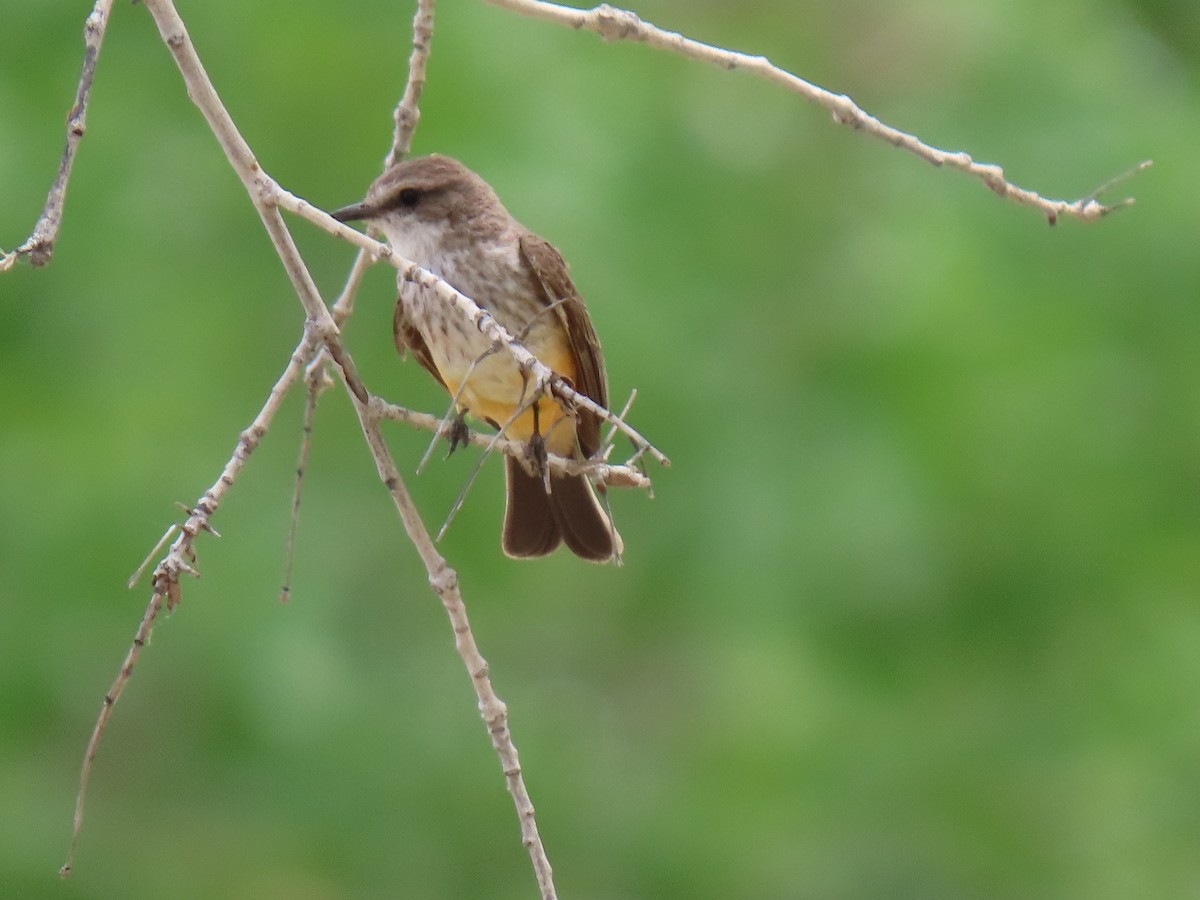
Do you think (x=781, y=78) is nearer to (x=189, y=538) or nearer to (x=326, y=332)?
(x=326, y=332)

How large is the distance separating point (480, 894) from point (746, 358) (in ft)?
7.29

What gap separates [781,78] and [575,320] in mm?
1776

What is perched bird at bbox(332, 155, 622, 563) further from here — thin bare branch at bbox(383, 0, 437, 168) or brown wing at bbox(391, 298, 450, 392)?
thin bare branch at bbox(383, 0, 437, 168)

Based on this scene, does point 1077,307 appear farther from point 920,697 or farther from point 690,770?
point 690,770

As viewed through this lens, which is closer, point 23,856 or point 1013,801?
point 23,856

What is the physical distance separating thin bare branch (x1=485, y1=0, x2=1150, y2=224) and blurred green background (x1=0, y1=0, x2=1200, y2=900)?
10.1 feet

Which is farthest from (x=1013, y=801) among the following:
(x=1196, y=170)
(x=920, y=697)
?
(x=1196, y=170)

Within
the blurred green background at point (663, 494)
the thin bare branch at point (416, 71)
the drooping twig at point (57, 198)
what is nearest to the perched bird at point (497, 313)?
the thin bare branch at point (416, 71)

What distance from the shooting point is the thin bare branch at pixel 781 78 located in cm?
305

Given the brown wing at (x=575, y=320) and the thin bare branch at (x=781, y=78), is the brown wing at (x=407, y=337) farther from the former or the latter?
the thin bare branch at (x=781, y=78)

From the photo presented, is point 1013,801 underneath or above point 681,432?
underneath

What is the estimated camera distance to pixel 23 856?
6.09 m

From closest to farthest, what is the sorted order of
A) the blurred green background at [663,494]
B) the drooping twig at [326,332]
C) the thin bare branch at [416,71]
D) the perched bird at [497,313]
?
1. the drooping twig at [326,332]
2. the thin bare branch at [416,71]
3. the perched bird at [497,313]
4. the blurred green background at [663,494]

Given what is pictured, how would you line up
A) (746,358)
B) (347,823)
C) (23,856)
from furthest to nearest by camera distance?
(746,358) < (347,823) < (23,856)
